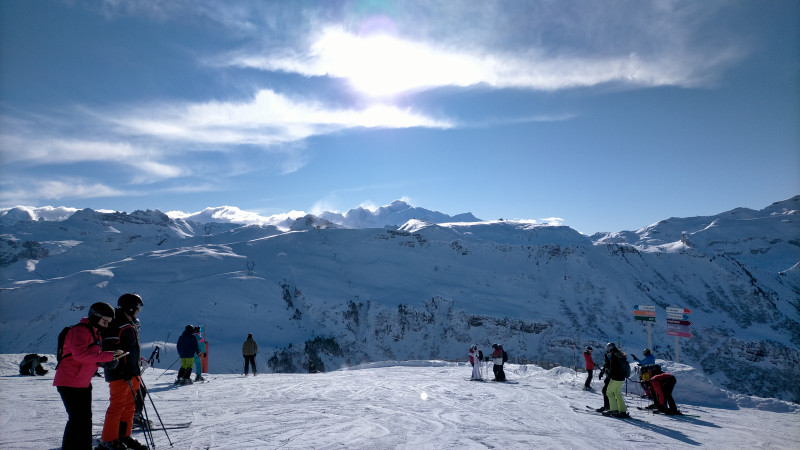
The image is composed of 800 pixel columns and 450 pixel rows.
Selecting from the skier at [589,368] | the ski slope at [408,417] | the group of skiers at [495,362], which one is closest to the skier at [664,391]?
the ski slope at [408,417]

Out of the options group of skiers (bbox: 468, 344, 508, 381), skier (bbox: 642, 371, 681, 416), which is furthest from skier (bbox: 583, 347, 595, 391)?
skier (bbox: 642, 371, 681, 416)

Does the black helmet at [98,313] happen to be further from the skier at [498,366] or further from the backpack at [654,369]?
the skier at [498,366]

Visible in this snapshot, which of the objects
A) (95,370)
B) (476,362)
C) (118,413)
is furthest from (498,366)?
(95,370)

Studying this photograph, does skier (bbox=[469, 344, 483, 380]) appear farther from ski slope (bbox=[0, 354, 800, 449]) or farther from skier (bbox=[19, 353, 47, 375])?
skier (bbox=[19, 353, 47, 375])

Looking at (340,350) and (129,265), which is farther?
(129,265)

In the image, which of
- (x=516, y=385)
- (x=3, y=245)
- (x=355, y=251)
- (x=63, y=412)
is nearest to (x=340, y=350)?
(x=355, y=251)

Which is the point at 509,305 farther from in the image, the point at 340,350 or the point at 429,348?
the point at 340,350
